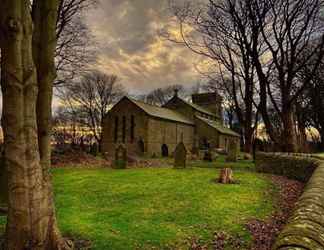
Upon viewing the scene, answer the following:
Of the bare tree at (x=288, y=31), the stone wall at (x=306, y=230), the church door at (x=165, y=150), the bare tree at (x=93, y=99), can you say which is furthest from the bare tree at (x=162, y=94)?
the stone wall at (x=306, y=230)

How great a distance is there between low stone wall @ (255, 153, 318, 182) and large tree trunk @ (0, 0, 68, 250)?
1017 centimetres

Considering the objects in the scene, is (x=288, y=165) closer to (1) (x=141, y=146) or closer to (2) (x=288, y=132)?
(2) (x=288, y=132)

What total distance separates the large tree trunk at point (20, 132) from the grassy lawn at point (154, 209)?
121cm

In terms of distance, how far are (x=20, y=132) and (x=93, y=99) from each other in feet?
148

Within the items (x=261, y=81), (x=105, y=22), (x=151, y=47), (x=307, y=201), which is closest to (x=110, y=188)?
(x=307, y=201)

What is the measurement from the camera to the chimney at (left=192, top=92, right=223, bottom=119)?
5719 cm

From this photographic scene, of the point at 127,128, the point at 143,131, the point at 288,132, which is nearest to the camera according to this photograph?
the point at 288,132

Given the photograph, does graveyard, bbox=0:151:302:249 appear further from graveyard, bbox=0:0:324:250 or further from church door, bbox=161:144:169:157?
church door, bbox=161:144:169:157

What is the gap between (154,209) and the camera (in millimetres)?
7055

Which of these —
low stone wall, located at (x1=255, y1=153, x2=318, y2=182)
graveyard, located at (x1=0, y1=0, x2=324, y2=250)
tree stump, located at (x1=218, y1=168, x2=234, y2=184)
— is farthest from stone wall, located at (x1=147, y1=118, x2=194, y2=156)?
tree stump, located at (x1=218, y1=168, x2=234, y2=184)

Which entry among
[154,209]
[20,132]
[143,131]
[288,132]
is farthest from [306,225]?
[143,131]

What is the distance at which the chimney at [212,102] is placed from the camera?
57.2 meters

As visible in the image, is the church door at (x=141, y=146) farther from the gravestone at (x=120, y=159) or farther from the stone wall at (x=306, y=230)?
the stone wall at (x=306, y=230)

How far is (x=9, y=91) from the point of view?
4.03m
